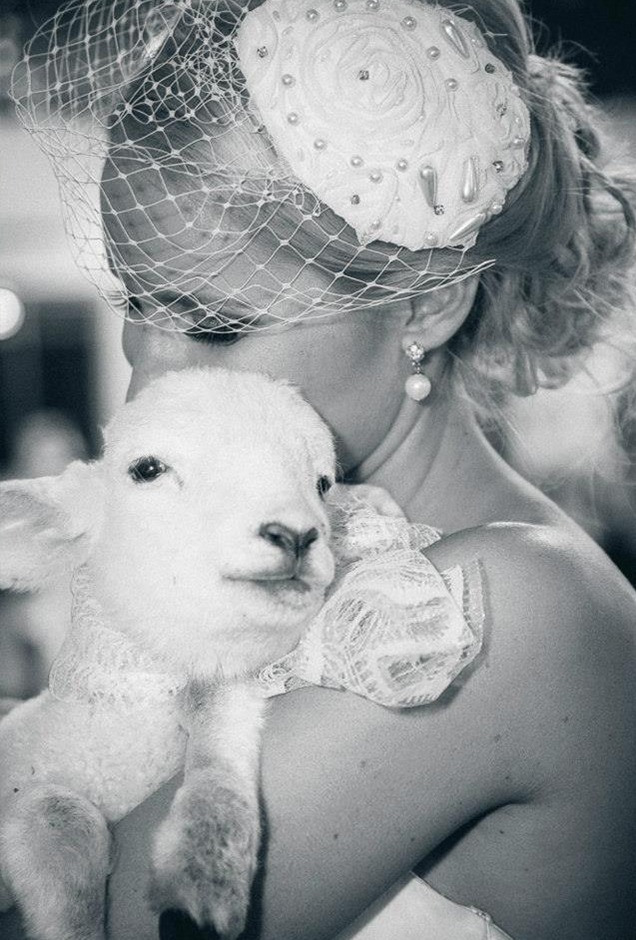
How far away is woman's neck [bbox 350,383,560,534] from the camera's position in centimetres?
136

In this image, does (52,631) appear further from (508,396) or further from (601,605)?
(601,605)

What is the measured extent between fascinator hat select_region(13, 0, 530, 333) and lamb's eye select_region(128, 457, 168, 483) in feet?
0.95

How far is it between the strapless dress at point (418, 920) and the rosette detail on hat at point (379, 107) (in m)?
0.82

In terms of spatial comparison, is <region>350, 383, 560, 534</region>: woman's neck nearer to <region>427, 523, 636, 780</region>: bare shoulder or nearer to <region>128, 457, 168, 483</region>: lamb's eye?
<region>427, 523, 636, 780</region>: bare shoulder

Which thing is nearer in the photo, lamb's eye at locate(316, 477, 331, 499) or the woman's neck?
lamb's eye at locate(316, 477, 331, 499)

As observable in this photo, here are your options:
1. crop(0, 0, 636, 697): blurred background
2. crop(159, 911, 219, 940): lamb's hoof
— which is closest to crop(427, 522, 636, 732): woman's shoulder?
crop(159, 911, 219, 940): lamb's hoof

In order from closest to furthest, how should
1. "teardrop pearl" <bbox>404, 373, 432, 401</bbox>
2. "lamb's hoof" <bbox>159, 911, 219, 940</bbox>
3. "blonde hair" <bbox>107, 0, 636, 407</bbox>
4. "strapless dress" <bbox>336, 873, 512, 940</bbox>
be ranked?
"lamb's hoof" <bbox>159, 911, 219, 940</bbox> → "strapless dress" <bbox>336, 873, 512, 940</bbox> → "blonde hair" <bbox>107, 0, 636, 407</bbox> → "teardrop pearl" <bbox>404, 373, 432, 401</bbox>

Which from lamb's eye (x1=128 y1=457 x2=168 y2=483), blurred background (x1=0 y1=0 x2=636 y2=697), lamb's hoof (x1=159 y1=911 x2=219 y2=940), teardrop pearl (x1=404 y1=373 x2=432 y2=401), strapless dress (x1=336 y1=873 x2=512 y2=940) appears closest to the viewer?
lamb's hoof (x1=159 y1=911 x2=219 y2=940)

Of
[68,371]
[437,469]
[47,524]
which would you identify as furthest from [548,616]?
[68,371]

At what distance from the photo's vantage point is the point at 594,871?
3.47 ft

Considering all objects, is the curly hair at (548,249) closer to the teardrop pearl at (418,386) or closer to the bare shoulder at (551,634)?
the teardrop pearl at (418,386)

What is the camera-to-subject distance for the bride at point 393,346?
3.02 feet

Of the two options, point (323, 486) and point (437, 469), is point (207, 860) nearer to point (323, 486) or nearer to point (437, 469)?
point (323, 486)

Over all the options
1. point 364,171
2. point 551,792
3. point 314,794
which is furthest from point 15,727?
point 364,171
